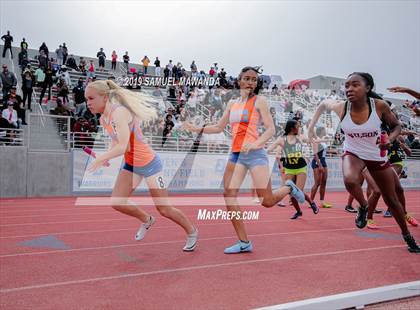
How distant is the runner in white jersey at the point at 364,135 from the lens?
15.4 ft

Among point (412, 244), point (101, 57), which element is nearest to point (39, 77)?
point (101, 57)

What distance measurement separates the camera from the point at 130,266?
4.38 m

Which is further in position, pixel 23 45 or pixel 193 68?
pixel 193 68

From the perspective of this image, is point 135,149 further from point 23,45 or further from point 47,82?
point 23,45

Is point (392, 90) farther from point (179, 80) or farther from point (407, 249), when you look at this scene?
point (179, 80)

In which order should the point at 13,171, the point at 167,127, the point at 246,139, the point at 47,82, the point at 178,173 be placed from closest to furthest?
the point at 246,139 < the point at 13,171 < the point at 178,173 < the point at 167,127 < the point at 47,82

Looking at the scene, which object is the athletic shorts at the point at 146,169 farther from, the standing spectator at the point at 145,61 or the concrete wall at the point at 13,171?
the standing spectator at the point at 145,61

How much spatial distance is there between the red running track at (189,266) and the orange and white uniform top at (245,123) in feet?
4.45

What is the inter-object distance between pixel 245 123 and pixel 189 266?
5.68 ft

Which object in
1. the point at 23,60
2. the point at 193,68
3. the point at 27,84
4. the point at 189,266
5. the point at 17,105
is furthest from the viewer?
the point at 193,68

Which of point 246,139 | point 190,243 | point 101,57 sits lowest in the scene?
point 190,243

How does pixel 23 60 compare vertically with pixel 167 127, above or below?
above

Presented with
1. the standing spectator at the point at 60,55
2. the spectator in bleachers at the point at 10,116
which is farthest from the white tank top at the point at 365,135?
the standing spectator at the point at 60,55

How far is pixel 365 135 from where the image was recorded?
4789 millimetres
